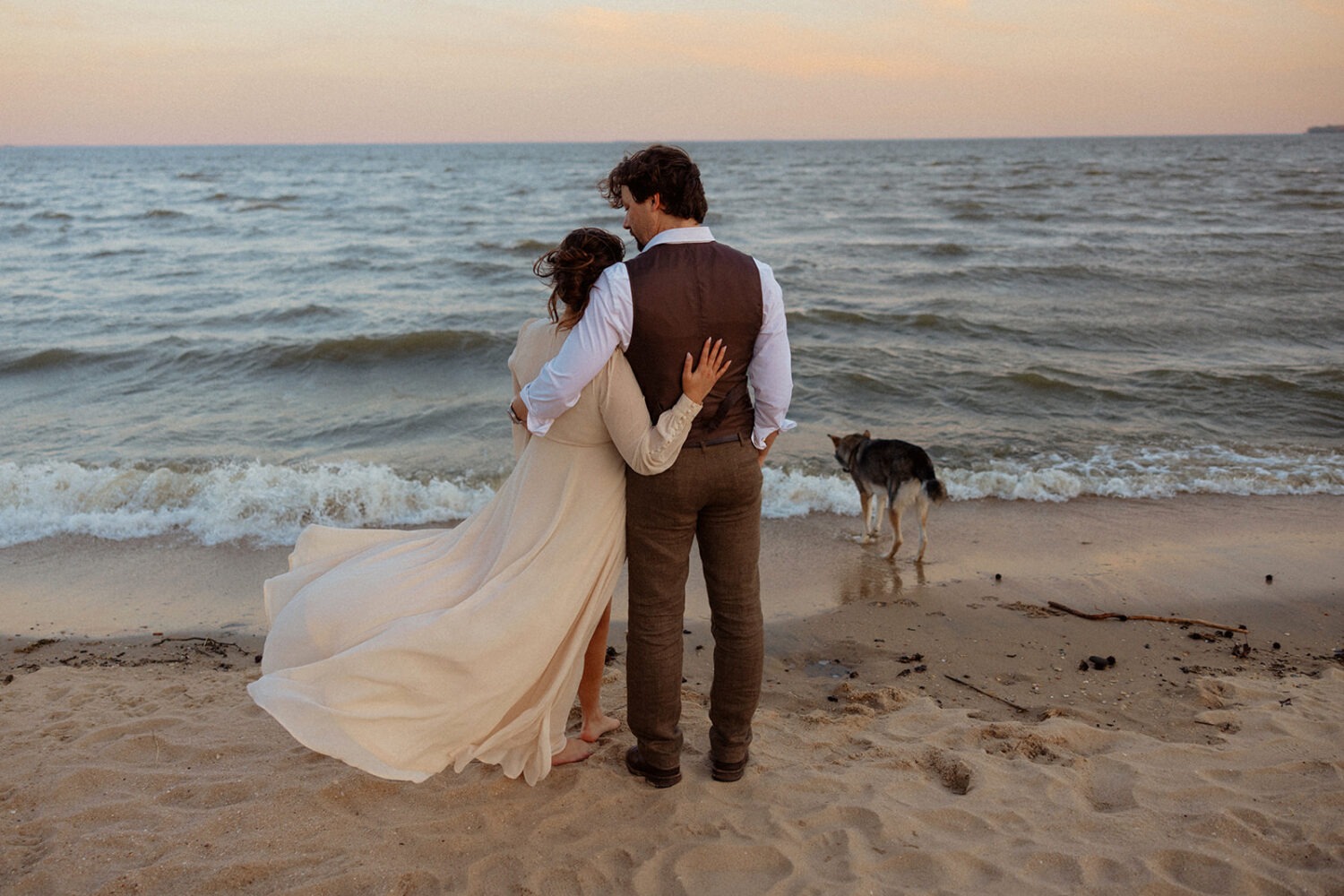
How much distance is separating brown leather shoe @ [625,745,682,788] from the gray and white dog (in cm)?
341

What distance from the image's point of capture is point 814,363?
1191cm

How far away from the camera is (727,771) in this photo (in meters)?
3.38

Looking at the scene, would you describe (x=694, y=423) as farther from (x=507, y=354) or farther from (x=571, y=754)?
(x=507, y=354)

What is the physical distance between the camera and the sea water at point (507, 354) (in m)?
7.69

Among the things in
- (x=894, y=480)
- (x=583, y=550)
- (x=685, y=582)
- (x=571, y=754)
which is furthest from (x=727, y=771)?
(x=894, y=480)

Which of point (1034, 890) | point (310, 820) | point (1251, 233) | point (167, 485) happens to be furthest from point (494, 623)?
point (1251, 233)

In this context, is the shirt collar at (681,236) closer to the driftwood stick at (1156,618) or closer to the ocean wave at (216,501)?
the driftwood stick at (1156,618)

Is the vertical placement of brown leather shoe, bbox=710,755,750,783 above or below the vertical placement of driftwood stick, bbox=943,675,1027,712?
above

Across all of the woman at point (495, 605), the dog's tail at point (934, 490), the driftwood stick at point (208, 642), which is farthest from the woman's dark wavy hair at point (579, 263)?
the dog's tail at point (934, 490)

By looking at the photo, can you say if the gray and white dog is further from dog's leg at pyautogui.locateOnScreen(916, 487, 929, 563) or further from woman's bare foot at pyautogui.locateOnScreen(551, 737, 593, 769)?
woman's bare foot at pyautogui.locateOnScreen(551, 737, 593, 769)

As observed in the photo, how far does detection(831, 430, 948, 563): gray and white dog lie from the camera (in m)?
6.29

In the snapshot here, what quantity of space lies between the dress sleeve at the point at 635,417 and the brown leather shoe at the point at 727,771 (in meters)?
1.22

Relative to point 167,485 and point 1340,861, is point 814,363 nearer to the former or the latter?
point 167,485

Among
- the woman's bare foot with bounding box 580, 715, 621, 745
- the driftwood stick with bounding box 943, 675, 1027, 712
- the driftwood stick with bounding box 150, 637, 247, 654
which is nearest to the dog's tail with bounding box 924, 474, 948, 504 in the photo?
the driftwood stick with bounding box 943, 675, 1027, 712
